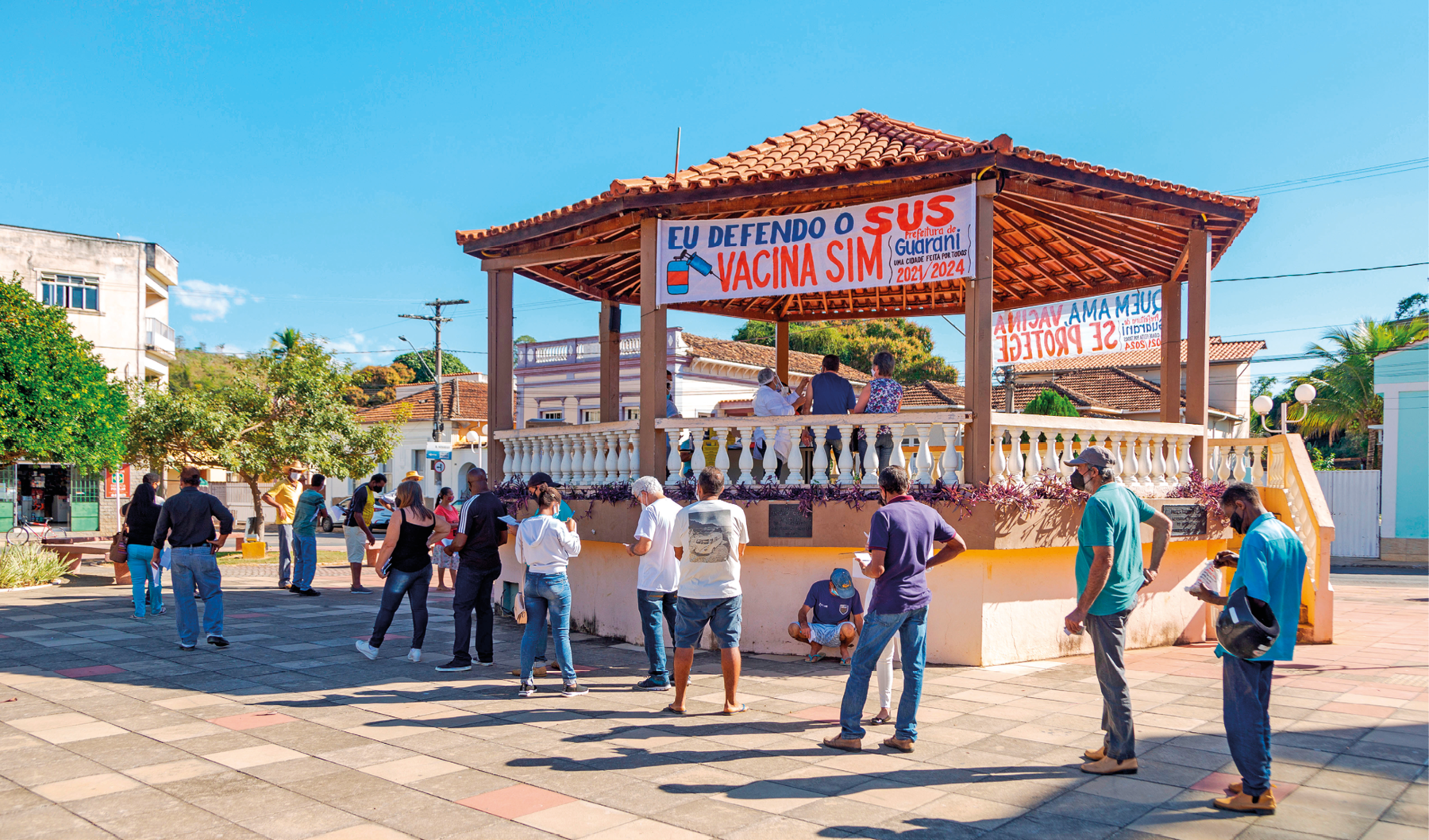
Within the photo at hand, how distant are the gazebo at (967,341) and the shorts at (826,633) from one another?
0.50 metres

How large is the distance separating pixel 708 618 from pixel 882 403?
10.1 feet

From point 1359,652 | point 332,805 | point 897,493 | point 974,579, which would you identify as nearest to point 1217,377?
point 1359,652

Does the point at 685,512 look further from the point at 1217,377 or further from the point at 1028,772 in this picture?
the point at 1217,377

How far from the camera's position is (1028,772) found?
17.3 feet

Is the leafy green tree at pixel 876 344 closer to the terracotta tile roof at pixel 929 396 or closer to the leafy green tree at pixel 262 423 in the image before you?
the terracotta tile roof at pixel 929 396

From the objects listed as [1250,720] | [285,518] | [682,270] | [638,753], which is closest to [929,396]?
[285,518]

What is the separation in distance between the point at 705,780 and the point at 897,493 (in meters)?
2.01

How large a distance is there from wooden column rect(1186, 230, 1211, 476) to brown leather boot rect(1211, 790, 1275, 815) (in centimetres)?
612

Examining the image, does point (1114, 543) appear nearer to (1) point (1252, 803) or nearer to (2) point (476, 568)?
(1) point (1252, 803)

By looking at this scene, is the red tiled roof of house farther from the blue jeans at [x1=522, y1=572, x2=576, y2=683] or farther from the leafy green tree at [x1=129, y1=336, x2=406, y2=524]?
the leafy green tree at [x1=129, y1=336, x2=406, y2=524]

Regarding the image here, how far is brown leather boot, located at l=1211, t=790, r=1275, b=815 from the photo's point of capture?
4.61 meters

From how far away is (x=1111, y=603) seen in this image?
5195 mm

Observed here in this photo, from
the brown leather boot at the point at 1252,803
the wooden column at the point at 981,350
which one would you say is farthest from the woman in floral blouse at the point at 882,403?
the brown leather boot at the point at 1252,803

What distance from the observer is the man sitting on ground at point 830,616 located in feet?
27.6
